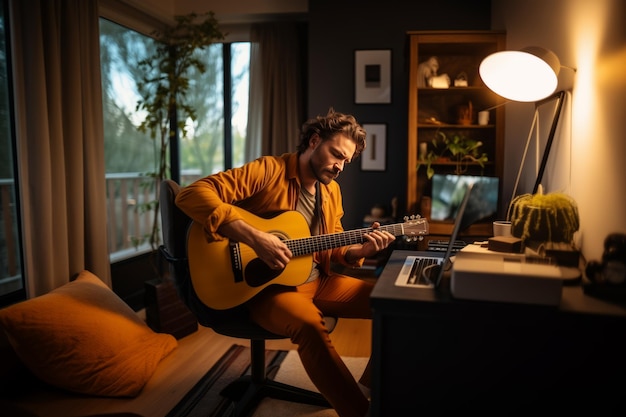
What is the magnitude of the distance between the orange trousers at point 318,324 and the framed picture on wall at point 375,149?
1.87m

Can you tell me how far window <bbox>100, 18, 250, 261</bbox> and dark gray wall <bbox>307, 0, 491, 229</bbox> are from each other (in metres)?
0.73

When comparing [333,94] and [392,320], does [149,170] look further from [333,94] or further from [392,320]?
[392,320]

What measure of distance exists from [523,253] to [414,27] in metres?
2.48

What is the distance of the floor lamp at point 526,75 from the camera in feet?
5.02

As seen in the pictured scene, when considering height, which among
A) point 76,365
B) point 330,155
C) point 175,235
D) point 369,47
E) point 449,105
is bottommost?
point 76,365

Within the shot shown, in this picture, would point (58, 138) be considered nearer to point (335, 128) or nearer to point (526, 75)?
point (335, 128)

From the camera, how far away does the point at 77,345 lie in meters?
1.97

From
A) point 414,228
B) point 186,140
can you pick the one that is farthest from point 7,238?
point 414,228

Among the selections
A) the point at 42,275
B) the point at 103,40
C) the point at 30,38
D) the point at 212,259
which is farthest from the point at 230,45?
the point at 212,259

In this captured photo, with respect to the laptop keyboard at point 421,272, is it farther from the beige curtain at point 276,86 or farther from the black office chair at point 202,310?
the beige curtain at point 276,86

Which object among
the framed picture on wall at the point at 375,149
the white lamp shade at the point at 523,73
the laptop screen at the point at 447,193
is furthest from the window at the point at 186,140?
the white lamp shade at the point at 523,73

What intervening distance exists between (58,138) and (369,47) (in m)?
2.22

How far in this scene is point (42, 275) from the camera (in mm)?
2279

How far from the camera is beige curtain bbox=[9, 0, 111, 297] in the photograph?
2.23 metres
